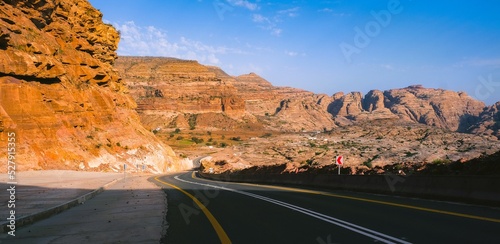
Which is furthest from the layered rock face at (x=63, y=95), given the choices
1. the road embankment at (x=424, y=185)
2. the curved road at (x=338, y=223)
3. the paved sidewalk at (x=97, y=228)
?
the curved road at (x=338, y=223)

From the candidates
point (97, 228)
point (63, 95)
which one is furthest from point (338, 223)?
point (63, 95)

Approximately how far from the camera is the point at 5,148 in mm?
38188

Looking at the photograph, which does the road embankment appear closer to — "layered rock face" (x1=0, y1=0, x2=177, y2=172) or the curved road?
the curved road

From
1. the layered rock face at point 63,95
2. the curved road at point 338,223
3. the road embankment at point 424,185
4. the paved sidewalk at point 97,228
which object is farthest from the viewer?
the layered rock face at point 63,95

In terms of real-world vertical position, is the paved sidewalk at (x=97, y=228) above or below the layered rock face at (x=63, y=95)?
below

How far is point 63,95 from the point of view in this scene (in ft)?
164

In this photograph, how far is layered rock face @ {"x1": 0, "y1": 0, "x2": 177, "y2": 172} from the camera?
41844 millimetres

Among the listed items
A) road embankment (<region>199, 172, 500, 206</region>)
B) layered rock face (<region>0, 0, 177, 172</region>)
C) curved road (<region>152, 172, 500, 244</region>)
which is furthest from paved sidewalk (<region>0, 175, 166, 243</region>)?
layered rock face (<region>0, 0, 177, 172</region>)

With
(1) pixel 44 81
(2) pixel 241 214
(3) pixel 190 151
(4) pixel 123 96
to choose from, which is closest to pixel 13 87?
(1) pixel 44 81

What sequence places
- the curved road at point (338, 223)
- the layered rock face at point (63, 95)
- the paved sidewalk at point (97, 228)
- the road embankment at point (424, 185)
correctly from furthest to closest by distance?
the layered rock face at point (63, 95) < the road embankment at point (424, 185) < the paved sidewalk at point (97, 228) < the curved road at point (338, 223)

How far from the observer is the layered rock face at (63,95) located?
4184 cm

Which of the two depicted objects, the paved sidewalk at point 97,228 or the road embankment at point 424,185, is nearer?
the paved sidewalk at point 97,228

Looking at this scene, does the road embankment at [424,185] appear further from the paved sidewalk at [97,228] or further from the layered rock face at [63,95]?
the layered rock face at [63,95]

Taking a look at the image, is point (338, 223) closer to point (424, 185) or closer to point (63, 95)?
point (424, 185)
